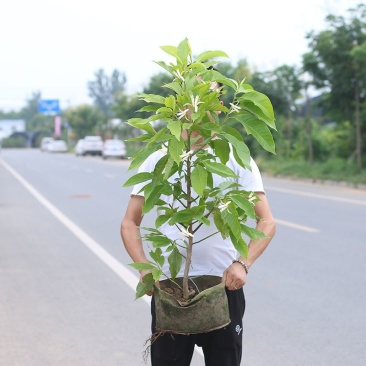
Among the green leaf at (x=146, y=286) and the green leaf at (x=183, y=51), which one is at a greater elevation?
the green leaf at (x=183, y=51)

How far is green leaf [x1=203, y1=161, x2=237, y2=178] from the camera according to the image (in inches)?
122

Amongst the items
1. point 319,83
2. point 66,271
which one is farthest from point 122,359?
point 319,83

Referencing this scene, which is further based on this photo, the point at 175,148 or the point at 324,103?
the point at 324,103

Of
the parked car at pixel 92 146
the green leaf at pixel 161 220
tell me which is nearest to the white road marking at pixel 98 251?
the green leaf at pixel 161 220

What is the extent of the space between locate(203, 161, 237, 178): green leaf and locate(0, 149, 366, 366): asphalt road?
9.11 ft

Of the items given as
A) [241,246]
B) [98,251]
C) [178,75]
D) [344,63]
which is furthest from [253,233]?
[344,63]

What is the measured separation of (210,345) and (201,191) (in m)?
0.70

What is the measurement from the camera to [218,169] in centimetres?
311

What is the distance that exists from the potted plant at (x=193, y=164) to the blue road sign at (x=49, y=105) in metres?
102

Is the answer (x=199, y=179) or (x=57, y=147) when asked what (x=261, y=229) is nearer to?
(x=199, y=179)

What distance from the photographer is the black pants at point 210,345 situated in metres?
3.39

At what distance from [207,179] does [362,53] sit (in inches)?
817

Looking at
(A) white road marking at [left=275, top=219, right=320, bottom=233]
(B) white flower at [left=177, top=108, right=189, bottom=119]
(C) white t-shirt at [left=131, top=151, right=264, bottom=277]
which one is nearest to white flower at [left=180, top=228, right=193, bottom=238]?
(C) white t-shirt at [left=131, top=151, right=264, bottom=277]

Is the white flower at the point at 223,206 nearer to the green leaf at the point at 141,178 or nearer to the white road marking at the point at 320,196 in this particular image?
the green leaf at the point at 141,178
